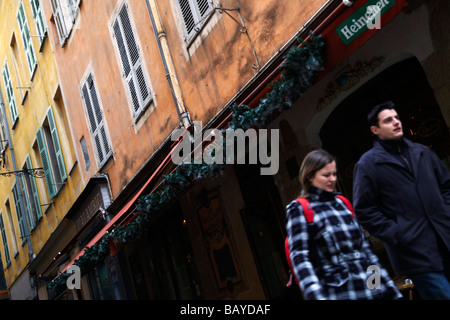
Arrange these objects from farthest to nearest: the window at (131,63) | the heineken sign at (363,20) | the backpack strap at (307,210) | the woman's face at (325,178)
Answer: the window at (131,63)
the heineken sign at (363,20)
the woman's face at (325,178)
the backpack strap at (307,210)

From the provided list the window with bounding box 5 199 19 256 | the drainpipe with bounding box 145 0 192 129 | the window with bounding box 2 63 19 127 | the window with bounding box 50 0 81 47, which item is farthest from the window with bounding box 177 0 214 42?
the window with bounding box 5 199 19 256

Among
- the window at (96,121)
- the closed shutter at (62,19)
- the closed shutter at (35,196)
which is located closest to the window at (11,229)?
the closed shutter at (35,196)

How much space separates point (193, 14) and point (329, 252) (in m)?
5.63

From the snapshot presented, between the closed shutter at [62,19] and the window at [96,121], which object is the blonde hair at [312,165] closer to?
the window at [96,121]

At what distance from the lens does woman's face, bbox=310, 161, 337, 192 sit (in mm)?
3264

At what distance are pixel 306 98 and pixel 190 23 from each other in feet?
7.61

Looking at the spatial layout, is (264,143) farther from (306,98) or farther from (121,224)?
(121,224)

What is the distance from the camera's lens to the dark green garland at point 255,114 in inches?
203

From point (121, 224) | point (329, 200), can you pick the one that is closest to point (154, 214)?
point (121, 224)

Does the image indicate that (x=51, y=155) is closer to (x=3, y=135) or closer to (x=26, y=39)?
(x=26, y=39)

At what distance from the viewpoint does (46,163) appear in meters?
16.9

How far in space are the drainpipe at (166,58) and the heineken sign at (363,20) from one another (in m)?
4.02

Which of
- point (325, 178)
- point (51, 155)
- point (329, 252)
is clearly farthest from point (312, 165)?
point (51, 155)
